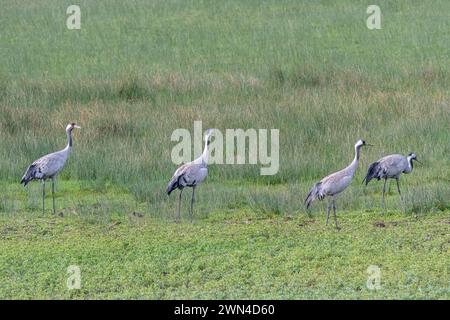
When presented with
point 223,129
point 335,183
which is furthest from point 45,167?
point 223,129

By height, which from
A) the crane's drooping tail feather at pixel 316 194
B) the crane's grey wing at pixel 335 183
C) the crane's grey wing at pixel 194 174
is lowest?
the crane's drooping tail feather at pixel 316 194

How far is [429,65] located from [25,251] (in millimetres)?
13875

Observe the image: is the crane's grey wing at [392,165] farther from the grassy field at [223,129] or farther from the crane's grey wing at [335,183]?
the crane's grey wing at [335,183]

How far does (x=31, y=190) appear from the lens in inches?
611

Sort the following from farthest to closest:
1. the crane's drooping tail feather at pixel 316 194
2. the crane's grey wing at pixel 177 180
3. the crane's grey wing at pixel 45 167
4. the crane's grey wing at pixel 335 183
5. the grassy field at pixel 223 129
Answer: the crane's grey wing at pixel 45 167, the crane's grey wing at pixel 177 180, the crane's drooping tail feather at pixel 316 194, the crane's grey wing at pixel 335 183, the grassy field at pixel 223 129

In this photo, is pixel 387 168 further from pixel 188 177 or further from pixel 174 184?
pixel 174 184

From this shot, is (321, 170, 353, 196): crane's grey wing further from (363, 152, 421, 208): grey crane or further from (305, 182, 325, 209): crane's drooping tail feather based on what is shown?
(363, 152, 421, 208): grey crane

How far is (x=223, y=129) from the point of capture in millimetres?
18375

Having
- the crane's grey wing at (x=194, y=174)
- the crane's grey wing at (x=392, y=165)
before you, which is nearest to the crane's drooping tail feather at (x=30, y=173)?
the crane's grey wing at (x=194, y=174)

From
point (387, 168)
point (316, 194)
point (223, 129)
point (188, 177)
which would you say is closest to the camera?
point (316, 194)

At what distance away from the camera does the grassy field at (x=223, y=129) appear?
1059cm

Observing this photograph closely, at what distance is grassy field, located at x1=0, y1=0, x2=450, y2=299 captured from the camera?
10.6 meters

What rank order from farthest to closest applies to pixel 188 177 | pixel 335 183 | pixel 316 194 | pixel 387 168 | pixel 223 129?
pixel 223 129
pixel 387 168
pixel 188 177
pixel 316 194
pixel 335 183

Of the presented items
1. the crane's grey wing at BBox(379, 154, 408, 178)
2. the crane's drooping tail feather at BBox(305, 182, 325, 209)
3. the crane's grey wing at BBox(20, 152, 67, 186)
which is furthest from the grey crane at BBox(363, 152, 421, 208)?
the crane's grey wing at BBox(20, 152, 67, 186)
